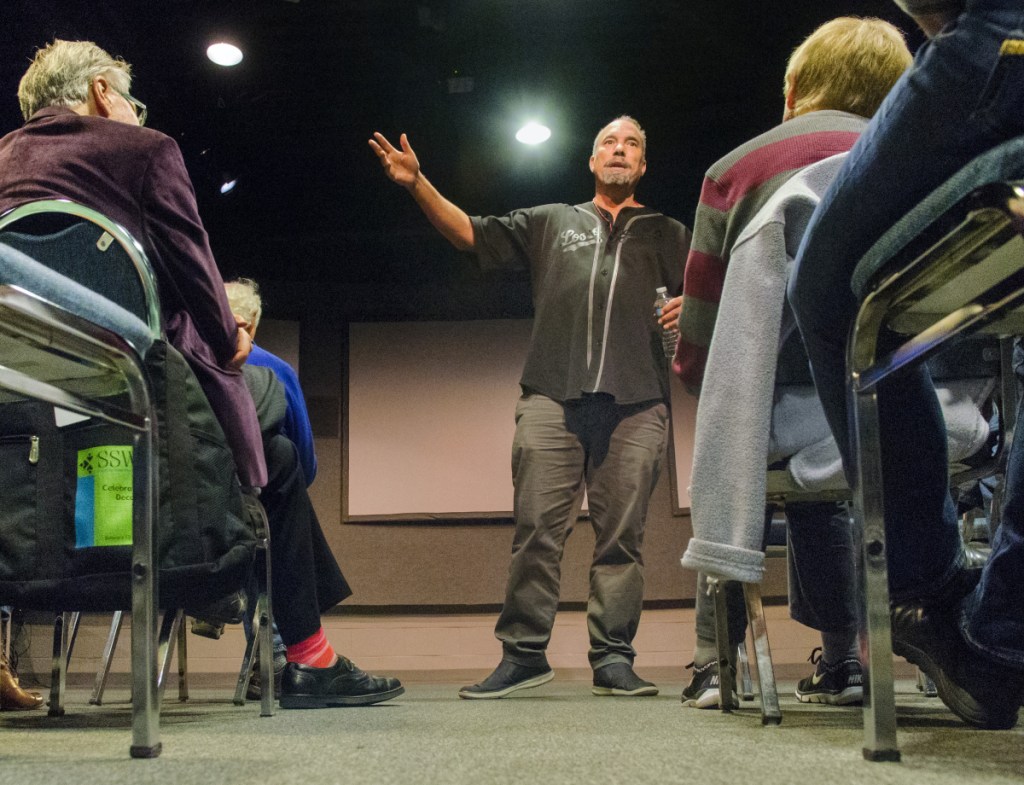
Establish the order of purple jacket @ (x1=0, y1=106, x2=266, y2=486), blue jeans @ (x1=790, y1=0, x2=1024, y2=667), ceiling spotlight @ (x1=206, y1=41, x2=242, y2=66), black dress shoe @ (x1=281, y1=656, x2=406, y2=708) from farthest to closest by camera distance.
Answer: ceiling spotlight @ (x1=206, y1=41, x2=242, y2=66)
black dress shoe @ (x1=281, y1=656, x2=406, y2=708)
purple jacket @ (x1=0, y1=106, x2=266, y2=486)
blue jeans @ (x1=790, y1=0, x2=1024, y2=667)

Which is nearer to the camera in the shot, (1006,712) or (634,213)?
(1006,712)

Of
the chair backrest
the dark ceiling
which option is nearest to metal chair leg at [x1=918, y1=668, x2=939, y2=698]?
the chair backrest

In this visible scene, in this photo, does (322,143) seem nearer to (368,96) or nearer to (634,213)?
(368,96)

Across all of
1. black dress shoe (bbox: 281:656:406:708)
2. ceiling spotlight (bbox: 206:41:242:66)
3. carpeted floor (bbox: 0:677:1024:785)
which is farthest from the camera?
ceiling spotlight (bbox: 206:41:242:66)

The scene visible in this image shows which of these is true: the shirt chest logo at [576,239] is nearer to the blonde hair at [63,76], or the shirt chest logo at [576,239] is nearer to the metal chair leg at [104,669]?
the blonde hair at [63,76]

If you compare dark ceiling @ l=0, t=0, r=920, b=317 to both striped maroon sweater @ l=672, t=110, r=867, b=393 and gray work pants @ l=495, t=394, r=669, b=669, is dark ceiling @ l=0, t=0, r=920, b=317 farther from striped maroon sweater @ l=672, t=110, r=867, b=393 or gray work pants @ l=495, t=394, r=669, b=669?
striped maroon sweater @ l=672, t=110, r=867, b=393

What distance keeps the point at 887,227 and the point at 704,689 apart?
123 cm

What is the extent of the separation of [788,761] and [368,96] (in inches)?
165

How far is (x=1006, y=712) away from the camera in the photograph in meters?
0.95

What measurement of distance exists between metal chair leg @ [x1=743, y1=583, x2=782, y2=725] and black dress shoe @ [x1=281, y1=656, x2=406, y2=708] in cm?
83

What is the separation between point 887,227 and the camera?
2.47 ft

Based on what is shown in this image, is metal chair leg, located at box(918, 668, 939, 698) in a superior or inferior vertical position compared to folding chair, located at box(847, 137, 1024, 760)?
inferior

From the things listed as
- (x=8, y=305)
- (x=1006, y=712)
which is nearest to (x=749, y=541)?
(x=1006, y=712)

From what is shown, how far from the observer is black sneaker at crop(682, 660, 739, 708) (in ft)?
5.29
